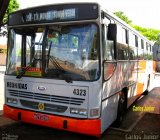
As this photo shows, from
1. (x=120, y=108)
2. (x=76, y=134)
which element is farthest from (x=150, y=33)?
(x=76, y=134)

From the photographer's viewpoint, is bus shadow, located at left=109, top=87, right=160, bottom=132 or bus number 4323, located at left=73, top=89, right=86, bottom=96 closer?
bus number 4323, located at left=73, top=89, right=86, bottom=96

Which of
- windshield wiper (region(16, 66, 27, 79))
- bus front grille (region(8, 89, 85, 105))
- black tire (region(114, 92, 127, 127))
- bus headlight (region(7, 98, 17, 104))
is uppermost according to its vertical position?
windshield wiper (region(16, 66, 27, 79))

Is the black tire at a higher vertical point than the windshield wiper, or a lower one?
lower

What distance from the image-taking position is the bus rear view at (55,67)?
563 centimetres

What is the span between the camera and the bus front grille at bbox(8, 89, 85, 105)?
573cm

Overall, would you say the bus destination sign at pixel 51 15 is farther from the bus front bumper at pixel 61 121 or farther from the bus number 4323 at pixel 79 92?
the bus front bumper at pixel 61 121

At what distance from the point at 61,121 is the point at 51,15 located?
7.85ft

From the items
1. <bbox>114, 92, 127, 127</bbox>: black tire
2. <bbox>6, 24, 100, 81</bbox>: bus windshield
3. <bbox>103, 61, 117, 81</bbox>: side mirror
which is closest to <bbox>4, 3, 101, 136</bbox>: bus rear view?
<bbox>6, 24, 100, 81</bbox>: bus windshield

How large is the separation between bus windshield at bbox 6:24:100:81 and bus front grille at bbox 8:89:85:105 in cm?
43

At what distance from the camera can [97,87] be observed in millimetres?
5609

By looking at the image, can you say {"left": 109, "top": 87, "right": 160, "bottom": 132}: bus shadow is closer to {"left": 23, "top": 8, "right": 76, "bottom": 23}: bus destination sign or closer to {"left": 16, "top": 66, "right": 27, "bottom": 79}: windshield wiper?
{"left": 16, "top": 66, "right": 27, "bottom": 79}: windshield wiper

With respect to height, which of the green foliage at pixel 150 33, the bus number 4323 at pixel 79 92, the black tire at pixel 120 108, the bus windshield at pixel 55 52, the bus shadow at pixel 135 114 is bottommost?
the bus shadow at pixel 135 114

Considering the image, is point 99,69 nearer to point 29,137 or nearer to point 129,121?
A: point 29,137

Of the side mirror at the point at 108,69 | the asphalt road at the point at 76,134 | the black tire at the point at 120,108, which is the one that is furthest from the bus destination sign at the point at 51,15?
the black tire at the point at 120,108
